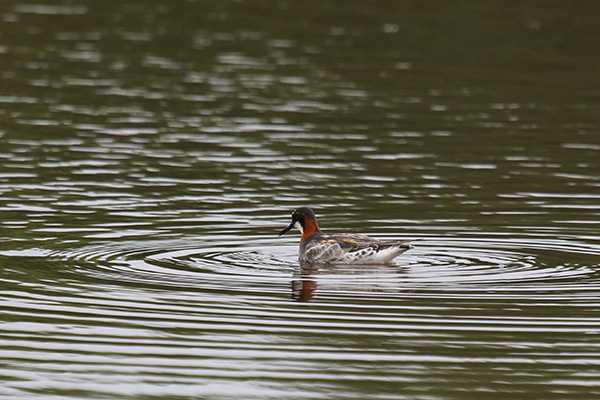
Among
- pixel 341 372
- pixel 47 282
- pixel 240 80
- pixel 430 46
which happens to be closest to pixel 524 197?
pixel 47 282

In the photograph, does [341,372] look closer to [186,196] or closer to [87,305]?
[87,305]

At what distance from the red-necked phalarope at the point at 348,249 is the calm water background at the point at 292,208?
26 centimetres

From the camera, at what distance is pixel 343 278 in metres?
15.6

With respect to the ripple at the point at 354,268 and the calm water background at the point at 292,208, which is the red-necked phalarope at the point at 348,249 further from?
the calm water background at the point at 292,208

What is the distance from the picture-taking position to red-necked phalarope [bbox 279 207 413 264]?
1606cm

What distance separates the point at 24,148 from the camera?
25.0m

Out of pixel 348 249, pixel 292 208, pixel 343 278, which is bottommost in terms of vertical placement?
pixel 343 278

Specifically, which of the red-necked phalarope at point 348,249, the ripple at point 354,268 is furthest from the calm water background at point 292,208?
the red-necked phalarope at point 348,249

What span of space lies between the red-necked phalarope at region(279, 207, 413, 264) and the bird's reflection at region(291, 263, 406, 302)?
0.10 meters

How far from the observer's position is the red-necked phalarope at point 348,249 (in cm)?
1606

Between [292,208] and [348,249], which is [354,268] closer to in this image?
[348,249]

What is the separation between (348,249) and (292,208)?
12.3 feet

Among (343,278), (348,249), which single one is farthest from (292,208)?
(343,278)

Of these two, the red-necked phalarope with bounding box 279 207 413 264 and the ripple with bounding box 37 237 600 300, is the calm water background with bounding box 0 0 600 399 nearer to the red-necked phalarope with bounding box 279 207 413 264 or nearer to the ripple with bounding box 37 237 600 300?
the ripple with bounding box 37 237 600 300
